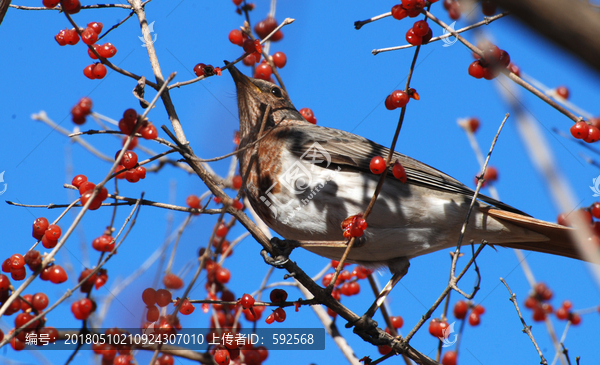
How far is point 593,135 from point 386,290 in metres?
2.13

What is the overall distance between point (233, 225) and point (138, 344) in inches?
70.9

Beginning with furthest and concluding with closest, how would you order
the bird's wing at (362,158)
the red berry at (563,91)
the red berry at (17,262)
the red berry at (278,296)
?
the red berry at (563,91)
the bird's wing at (362,158)
the red berry at (278,296)
the red berry at (17,262)

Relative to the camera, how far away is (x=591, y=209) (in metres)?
3.94

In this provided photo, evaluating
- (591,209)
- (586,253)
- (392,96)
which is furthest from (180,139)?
(591,209)

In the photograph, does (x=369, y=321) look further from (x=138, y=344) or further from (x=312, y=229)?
(x=138, y=344)

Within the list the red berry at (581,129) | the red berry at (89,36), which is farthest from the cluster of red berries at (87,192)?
the red berry at (581,129)

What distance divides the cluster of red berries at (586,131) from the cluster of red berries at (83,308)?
11.0 feet

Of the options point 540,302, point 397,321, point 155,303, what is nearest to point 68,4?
point 155,303

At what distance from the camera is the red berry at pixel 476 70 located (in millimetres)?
3154

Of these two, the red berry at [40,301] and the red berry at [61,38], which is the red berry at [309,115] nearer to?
the red berry at [61,38]

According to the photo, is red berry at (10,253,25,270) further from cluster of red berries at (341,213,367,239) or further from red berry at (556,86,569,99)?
red berry at (556,86,569,99)

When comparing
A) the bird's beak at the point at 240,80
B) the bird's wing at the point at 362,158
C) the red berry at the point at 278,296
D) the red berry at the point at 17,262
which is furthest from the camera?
the bird's beak at the point at 240,80

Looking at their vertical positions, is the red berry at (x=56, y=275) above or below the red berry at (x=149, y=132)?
below

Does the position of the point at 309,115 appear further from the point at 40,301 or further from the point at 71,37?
the point at 40,301
